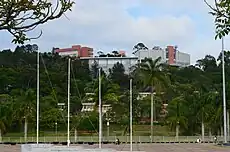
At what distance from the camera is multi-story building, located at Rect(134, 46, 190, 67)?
132m

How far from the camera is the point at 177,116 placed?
60250 mm

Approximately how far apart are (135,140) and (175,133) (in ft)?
23.7

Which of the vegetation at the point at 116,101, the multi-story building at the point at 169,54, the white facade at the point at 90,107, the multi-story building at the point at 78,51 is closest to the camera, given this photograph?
the vegetation at the point at 116,101

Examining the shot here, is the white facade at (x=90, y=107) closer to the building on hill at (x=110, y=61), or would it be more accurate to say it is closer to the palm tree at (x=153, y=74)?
the palm tree at (x=153, y=74)

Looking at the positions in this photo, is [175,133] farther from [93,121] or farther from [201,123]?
[93,121]

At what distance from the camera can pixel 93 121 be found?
63625mm

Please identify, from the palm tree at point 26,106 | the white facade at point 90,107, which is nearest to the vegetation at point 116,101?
the palm tree at point 26,106

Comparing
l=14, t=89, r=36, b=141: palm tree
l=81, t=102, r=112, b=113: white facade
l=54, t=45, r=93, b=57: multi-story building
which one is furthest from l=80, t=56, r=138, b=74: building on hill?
l=14, t=89, r=36, b=141: palm tree

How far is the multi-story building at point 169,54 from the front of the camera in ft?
435

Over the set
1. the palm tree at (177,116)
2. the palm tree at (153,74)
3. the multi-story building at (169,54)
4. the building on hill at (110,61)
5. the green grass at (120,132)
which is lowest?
the green grass at (120,132)

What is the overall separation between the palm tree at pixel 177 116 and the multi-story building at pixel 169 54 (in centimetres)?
6803

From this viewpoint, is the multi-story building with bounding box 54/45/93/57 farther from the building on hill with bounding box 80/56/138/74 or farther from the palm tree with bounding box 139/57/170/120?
the palm tree with bounding box 139/57/170/120

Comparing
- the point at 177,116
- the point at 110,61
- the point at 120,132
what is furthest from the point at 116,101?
the point at 110,61

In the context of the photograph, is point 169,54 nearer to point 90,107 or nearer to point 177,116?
point 90,107
